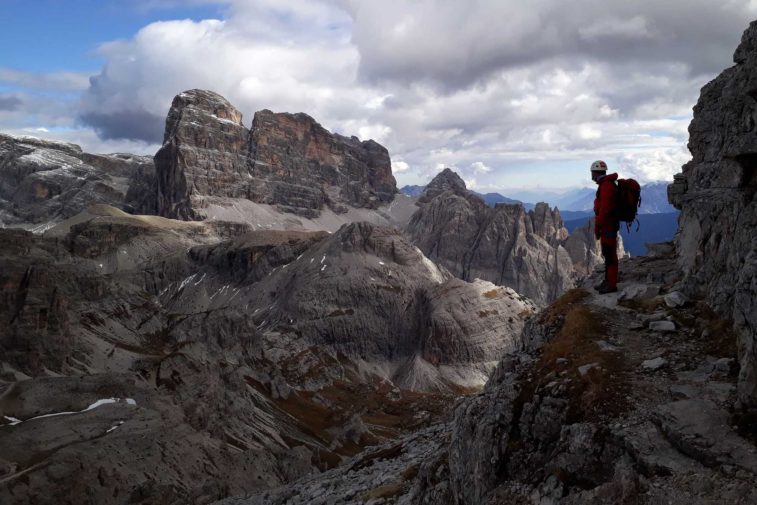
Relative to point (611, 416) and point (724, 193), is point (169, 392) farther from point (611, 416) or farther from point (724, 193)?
point (611, 416)

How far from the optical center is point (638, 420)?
16625 mm

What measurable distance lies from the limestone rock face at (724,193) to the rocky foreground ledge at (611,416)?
1.36 metres

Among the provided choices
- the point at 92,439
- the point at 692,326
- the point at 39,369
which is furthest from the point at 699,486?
the point at 39,369

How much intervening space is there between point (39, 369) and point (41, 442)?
122 ft

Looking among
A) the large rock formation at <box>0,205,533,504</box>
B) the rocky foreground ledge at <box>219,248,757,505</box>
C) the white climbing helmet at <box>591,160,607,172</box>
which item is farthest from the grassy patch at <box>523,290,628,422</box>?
the large rock formation at <box>0,205,533,504</box>

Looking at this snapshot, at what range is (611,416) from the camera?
1722 centimetres

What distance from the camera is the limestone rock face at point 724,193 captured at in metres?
20.9

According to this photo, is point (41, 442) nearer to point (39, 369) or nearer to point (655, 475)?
point (39, 369)

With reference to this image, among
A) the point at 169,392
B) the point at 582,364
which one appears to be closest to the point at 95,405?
the point at 169,392

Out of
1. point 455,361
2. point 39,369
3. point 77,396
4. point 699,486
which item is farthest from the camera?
point 455,361

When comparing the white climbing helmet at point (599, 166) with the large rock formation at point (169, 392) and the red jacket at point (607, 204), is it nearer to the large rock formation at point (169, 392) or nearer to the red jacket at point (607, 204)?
the red jacket at point (607, 204)

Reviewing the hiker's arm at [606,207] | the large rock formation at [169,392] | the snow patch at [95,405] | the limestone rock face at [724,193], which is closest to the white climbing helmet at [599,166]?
the hiker's arm at [606,207]

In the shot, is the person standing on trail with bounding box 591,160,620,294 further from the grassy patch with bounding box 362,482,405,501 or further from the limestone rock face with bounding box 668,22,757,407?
the grassy patch with bounding box 362,482,405,501

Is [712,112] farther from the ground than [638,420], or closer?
farther from the ground
